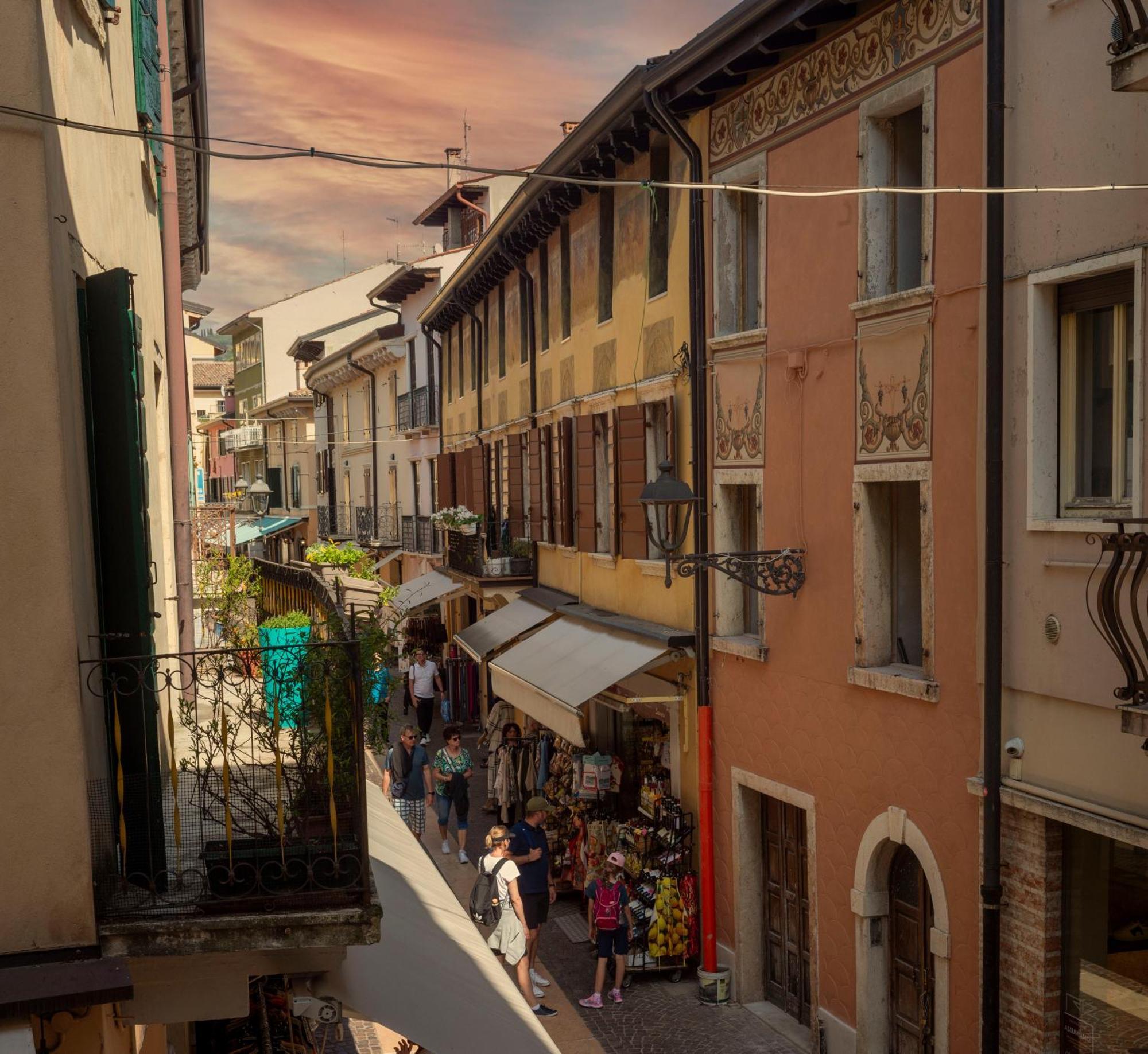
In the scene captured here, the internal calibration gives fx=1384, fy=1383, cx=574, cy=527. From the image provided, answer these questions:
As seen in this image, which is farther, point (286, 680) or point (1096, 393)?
point (1096, 393)

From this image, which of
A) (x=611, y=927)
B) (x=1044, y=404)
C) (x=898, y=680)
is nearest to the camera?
(x=1044, y=404)

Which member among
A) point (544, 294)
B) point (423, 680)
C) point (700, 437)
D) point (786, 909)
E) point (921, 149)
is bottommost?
point (786, 909)

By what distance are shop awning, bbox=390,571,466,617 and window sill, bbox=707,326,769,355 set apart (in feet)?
38.9

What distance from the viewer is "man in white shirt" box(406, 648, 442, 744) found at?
2472cm

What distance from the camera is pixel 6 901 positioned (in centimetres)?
488

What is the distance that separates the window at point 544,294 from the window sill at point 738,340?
768 cm

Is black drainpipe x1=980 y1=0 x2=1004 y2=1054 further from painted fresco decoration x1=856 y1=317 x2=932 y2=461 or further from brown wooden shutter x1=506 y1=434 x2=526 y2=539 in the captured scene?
brown wooden shutter x1=506 y1=434 x2=526 y2=539

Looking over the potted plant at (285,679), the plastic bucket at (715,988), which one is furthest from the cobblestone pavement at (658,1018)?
the potted plant at (285,679)

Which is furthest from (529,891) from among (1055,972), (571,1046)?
(1055,972)

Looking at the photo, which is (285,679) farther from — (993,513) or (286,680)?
(993,513)

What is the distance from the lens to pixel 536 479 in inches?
844

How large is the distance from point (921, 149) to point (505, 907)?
7410 mm

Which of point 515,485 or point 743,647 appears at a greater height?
point 515,485

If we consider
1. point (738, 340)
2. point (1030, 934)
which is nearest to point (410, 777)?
point (738, 340)
